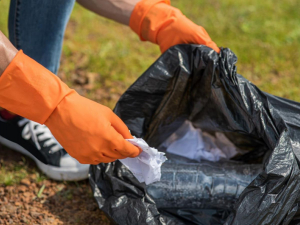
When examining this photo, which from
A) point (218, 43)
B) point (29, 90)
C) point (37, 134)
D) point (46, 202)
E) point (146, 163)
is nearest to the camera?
point (29, 90)

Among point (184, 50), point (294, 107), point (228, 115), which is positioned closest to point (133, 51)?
point (184, 50)

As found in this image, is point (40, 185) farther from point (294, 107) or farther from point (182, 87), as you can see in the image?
point (294, 107)

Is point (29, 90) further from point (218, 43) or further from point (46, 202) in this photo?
point (218, 43)

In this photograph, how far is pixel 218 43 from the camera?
2719mm

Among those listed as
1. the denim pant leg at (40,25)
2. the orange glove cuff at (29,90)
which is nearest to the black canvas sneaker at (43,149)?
the denim pant leg at (40,25)

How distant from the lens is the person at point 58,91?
105 cm

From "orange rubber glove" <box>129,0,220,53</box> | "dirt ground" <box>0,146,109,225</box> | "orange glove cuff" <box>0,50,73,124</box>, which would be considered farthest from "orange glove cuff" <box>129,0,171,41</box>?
"dirt ground" <box>0,146,109,225</box>

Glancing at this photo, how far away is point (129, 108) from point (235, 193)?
58cm

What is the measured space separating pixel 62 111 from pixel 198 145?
775 millimetres

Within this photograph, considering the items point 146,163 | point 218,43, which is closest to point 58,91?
point 146,163

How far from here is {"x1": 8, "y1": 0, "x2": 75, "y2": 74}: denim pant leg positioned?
4.94 feet

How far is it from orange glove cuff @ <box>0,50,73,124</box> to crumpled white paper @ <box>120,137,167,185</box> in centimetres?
30

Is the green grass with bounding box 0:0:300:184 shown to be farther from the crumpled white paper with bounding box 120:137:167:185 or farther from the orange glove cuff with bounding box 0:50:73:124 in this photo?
the orange glove cuff with bounding box 0:50:73:124

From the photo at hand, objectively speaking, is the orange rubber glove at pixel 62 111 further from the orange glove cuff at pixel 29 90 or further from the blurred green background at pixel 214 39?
the blurred green background at pixel 214 39
